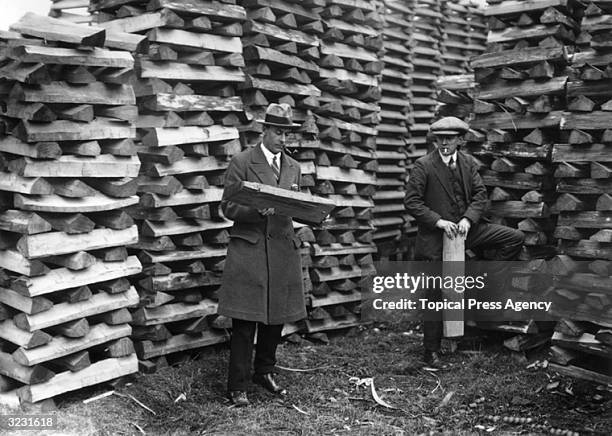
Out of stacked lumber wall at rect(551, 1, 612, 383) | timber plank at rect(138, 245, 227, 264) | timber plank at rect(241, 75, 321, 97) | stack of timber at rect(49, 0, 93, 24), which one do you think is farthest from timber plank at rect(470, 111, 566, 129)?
stack of timber at rect(49, 0, 93, 24)

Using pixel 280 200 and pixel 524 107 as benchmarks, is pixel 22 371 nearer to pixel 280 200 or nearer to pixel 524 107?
pixel 280 200

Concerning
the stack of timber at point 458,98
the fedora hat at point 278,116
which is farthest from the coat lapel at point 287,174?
the stack of timber at point 458,98

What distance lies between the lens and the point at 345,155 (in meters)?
8.88

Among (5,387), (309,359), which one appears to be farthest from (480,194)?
(5,387)

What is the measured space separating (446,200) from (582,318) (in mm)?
1771

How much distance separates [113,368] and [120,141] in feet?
6.04

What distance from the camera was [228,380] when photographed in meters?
6.48

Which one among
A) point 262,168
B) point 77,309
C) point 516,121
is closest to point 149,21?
point 262,168

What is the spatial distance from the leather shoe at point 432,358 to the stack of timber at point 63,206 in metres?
2.95

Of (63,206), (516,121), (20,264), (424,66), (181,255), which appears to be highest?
(424,66)

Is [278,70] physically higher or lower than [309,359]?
higher

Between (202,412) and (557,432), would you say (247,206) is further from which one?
(557,432)

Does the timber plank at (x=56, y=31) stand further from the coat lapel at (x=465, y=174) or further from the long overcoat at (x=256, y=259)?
the coat lapel at (x=465, y=174)

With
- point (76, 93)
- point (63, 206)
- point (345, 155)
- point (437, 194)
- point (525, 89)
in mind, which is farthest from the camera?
point (345, 155)
